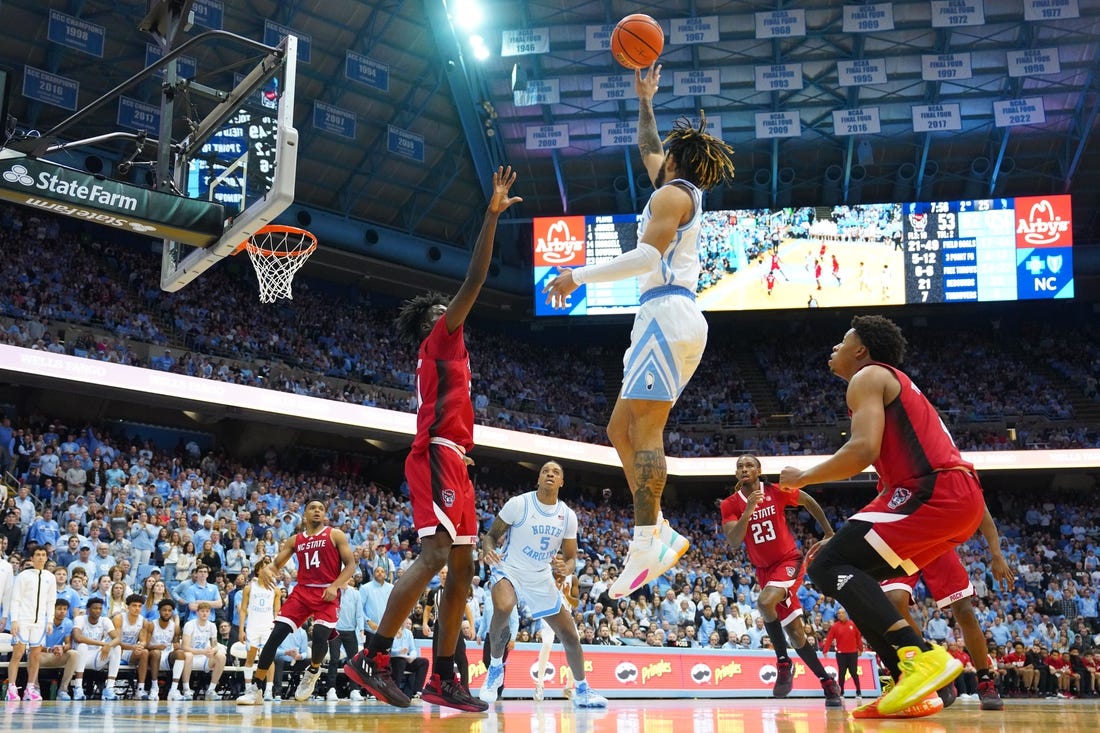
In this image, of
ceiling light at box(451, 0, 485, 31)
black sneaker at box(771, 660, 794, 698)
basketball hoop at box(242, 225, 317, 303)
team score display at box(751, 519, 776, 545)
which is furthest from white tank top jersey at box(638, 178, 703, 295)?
ceiling light at box(451, 0, 485, 31)

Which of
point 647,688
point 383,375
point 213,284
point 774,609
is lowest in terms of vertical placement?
point 647,688

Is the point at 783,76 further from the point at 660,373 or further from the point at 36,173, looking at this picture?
the point at 660,373

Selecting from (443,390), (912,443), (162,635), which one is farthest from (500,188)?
(162,635)

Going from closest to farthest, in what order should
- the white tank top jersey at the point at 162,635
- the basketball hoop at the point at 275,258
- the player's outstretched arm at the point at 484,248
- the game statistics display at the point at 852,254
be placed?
1. the player's outstretched arm at the point at 484,248
2. the white tank top jersey at the point at 162,635
3. the basketball hoop at the point at 275,258
4. the game statistics display at the point at 852,254

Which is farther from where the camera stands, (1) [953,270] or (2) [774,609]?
(1) [953,270]

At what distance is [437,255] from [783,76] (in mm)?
11670

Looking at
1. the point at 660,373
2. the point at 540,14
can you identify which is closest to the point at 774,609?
the point at 660,373

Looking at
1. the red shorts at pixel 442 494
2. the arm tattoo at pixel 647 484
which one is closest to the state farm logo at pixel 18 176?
the red shorts at pixel 442 494

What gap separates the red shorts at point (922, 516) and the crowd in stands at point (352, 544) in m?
9.30

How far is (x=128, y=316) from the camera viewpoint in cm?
2422

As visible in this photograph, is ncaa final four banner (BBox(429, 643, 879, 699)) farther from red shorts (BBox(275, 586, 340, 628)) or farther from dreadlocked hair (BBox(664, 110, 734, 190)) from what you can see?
dreadlocked hair (BBox(664, 110, 734, 190))

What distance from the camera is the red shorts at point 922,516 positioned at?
189 inches

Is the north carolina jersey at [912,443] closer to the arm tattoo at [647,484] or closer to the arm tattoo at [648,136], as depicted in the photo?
the arm tattoo at [647,484]

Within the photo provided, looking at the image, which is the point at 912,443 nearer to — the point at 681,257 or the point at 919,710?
the point at 919,710
